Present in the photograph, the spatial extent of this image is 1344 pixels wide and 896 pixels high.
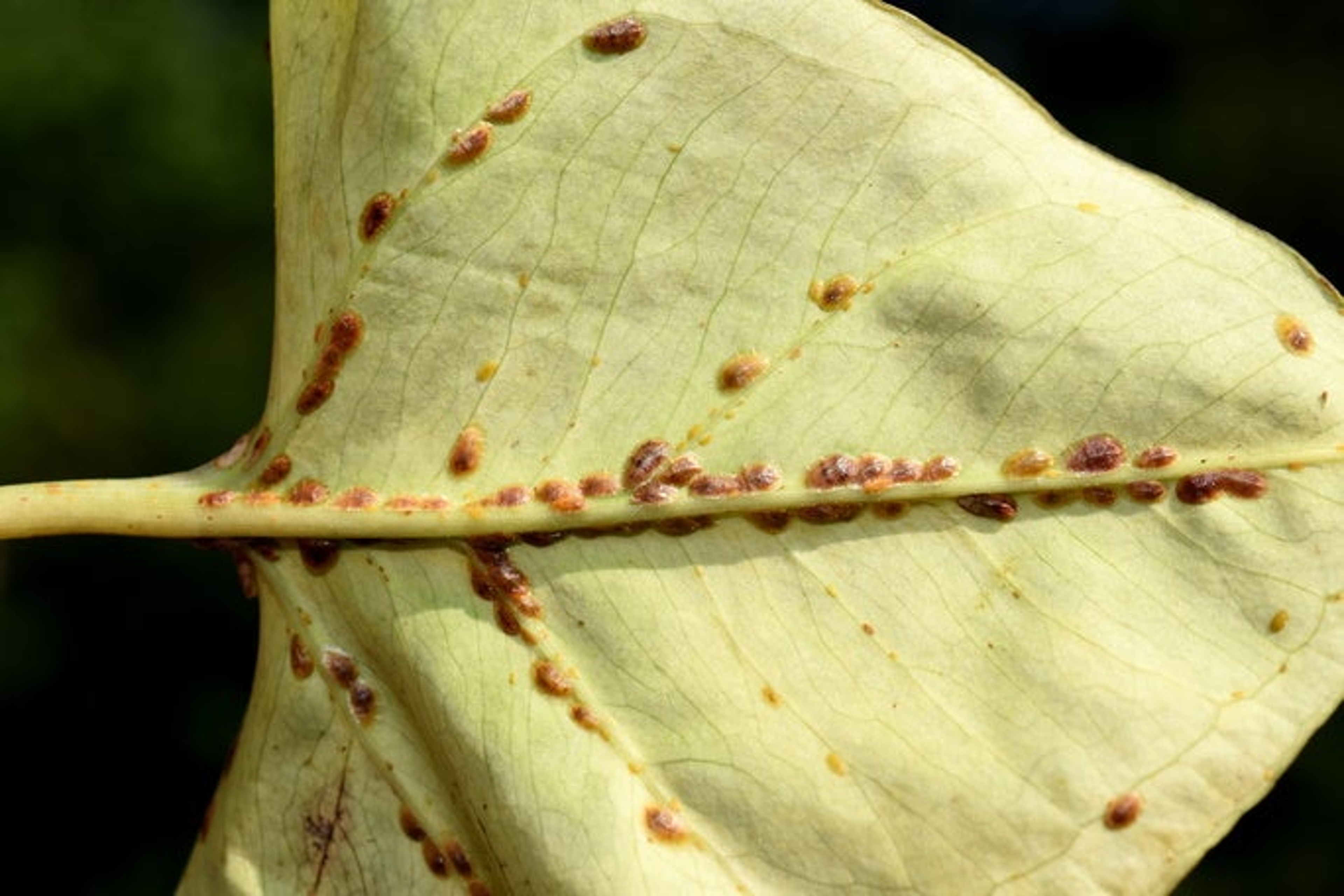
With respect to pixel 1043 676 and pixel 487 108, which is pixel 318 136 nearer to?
pixel 487 108

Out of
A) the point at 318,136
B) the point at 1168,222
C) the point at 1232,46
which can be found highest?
the point at 1168,222

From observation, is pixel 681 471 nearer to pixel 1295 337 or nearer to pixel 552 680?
pixel 552 680

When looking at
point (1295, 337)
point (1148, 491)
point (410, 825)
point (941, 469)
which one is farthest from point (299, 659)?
point (1295, 337)

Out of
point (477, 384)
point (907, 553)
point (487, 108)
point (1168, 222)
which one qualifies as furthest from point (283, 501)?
point (1168, 222)

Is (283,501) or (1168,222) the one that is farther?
(283,501)

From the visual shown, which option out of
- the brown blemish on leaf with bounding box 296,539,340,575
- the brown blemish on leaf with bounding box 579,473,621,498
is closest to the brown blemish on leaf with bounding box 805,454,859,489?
the brown blemish on leaf with bounding box 579,473,621,498
